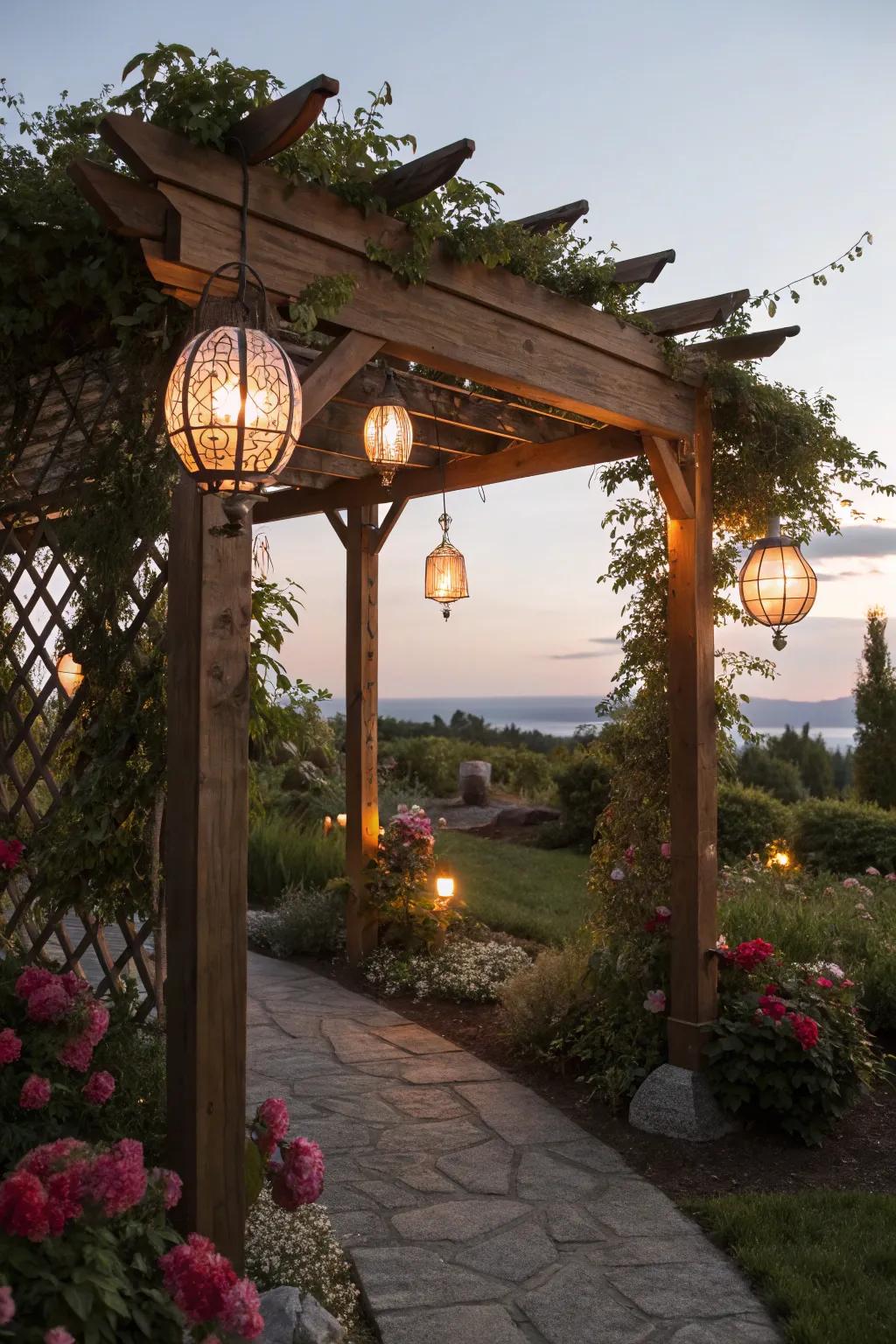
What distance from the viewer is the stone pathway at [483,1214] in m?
2.61

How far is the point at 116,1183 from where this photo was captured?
5.99ft

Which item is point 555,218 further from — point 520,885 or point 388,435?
point 520,885

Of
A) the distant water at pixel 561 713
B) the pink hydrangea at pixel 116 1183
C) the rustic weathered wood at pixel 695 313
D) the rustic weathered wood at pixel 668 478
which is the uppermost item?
the rustic weathered wood at pixel 695 313

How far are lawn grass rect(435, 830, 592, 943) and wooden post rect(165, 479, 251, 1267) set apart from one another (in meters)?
3.87

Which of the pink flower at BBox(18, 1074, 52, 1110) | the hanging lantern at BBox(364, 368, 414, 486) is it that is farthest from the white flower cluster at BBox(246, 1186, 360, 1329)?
the hanging lantern at BBox(364, 368, 414, 486)

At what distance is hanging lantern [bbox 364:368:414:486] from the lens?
164 inches

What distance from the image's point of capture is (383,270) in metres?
2.95

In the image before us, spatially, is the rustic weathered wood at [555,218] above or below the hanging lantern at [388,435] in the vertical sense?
above

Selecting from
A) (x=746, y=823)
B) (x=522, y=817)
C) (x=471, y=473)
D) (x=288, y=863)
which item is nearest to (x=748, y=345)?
(x=471, y=473)

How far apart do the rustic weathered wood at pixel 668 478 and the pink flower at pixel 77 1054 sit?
2.93m

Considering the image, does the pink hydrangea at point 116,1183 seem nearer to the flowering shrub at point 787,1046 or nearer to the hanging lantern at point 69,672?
the hanging lantern at point 69,672

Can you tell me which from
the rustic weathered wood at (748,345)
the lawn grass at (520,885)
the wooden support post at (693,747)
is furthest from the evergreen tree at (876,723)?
the rustic weathered wood at (748,345)

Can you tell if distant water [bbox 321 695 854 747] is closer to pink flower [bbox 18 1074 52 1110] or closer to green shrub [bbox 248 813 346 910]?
green shrub [bbox 248 813 346 910]

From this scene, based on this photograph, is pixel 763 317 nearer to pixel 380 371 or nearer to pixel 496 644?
pixel 380 371
